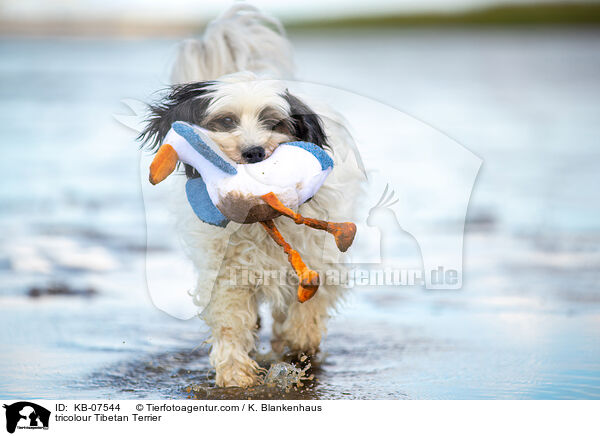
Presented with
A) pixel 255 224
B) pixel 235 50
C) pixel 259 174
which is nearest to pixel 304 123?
pixel 259 174

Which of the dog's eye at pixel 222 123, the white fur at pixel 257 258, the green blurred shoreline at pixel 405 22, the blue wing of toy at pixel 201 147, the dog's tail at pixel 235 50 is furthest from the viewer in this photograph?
the green blurred shoreline at pixel 405 22

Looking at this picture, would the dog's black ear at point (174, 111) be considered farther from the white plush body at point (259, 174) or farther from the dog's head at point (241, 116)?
the white plush body at point (259, 174)

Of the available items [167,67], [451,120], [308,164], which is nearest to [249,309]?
[308,164]

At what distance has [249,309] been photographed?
3.71m

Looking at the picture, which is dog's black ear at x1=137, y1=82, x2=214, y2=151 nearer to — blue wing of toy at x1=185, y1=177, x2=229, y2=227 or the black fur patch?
the black fur patch

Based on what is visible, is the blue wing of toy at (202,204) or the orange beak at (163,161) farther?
the blue wing of toy at (202,204)

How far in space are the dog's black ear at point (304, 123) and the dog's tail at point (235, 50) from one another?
3.03ft

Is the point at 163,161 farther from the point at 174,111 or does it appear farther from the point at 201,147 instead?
the point at 174,111

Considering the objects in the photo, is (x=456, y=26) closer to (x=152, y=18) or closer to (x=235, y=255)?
(x=152, y=18)

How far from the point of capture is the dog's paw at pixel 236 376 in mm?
3545

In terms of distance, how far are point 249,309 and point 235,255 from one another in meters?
0.29
